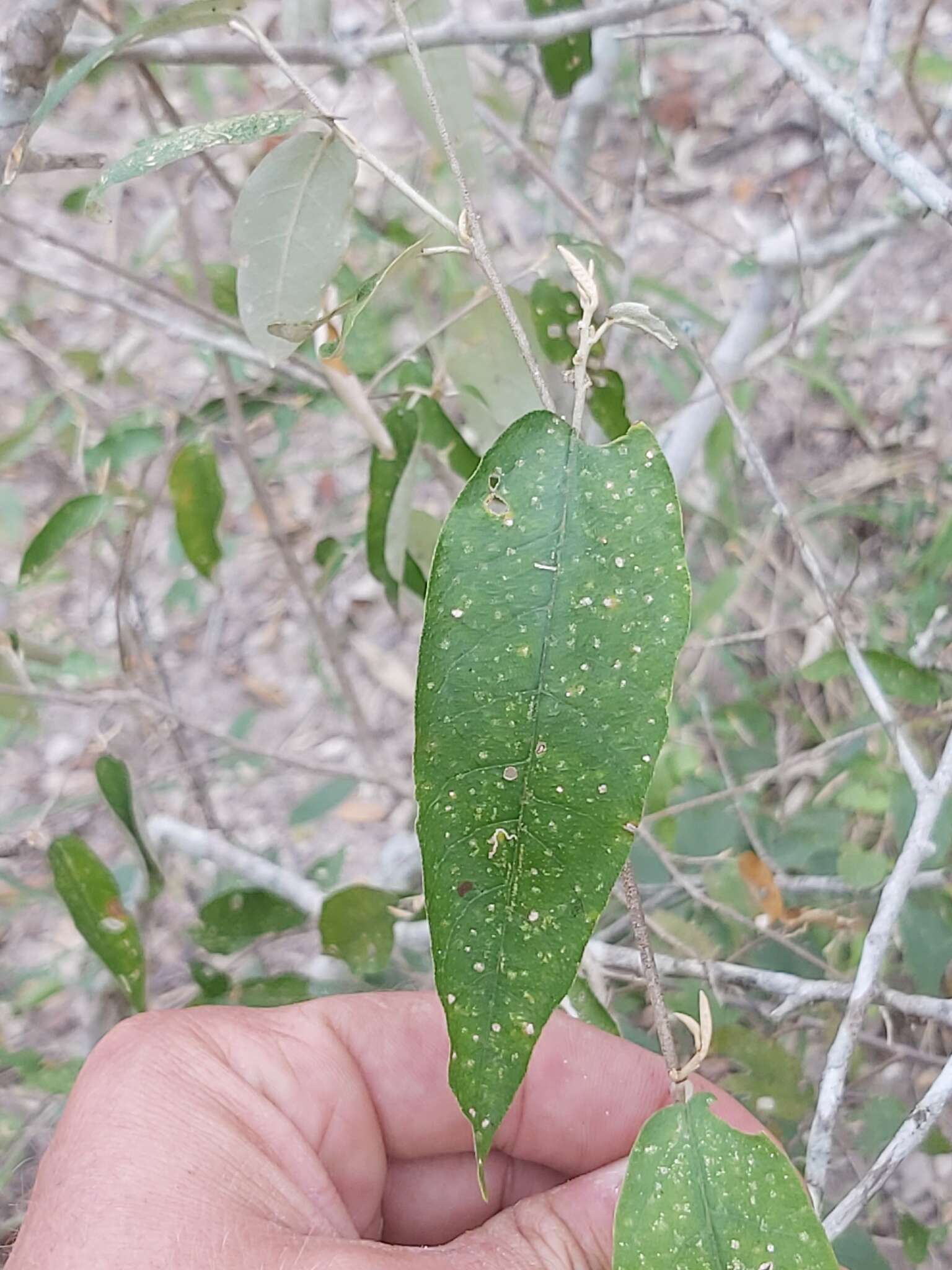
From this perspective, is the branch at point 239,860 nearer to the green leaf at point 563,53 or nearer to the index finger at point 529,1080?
the index finger at point 529,1080

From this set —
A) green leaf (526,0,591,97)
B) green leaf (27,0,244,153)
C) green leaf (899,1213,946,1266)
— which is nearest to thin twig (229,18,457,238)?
green leaf (27,0,244,153)

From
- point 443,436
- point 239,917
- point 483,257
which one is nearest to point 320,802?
point 239,917

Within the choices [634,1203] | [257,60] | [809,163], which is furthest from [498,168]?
[634,1203]

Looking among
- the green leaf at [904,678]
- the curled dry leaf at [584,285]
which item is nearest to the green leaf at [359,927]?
the green leaf at [904,678]

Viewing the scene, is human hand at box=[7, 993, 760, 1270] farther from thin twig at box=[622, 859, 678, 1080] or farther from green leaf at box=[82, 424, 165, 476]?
green leaf at box=[82, 424, 165, 476]

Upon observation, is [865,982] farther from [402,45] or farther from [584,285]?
[402,45]

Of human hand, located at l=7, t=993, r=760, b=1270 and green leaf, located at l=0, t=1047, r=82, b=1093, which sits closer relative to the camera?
human hand, located at l=7, t=993, r=760, b=1270
